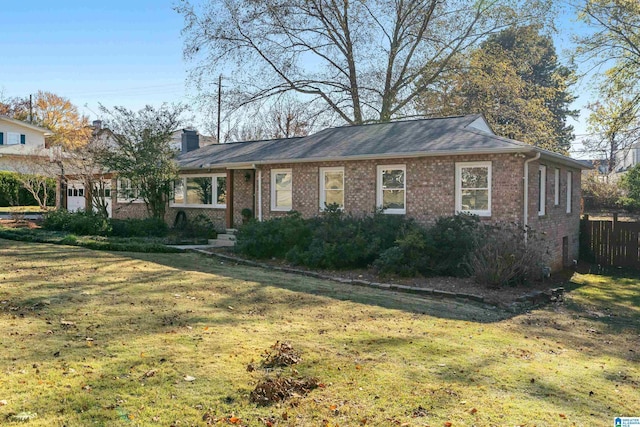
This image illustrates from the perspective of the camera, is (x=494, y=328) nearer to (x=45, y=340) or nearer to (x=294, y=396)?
(x=294, y=396)

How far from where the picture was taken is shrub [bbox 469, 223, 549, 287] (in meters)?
10.6

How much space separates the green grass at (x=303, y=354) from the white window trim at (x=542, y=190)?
15.0 feet

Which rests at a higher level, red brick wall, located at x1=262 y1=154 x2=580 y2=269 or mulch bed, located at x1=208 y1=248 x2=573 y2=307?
red brick wall, located at x1=262 y1=154 x2=580 y2=269

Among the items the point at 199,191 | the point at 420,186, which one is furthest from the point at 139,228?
the point at 420,186

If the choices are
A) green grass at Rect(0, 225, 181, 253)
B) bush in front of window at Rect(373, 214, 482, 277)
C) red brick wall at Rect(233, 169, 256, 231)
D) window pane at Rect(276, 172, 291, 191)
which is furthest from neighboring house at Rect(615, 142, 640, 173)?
green grass at Rect(0, 225, 181, 253)

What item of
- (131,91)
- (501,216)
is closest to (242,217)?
(501,216)

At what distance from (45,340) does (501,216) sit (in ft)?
35.1

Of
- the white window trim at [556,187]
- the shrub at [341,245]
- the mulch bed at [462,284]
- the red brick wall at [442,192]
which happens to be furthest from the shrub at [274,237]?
the white window trim at [556,187]

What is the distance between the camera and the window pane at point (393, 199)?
1455 centimetres

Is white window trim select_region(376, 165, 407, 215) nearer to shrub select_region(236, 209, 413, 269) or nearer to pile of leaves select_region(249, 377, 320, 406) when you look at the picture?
shrub select_region(236, 209, 413, 269)

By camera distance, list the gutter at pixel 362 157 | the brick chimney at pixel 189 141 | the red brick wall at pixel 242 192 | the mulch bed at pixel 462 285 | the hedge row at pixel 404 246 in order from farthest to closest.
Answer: the brick chimney at pixel 189 141
the red brick wall at pixel 242 192
the gutter at pixel 362 157
the hedge row at pixel 404 246
the mulch bed at pixel 462 285

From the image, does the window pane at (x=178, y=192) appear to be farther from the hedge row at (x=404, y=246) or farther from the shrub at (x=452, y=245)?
the shrub at (x=452, y=245)

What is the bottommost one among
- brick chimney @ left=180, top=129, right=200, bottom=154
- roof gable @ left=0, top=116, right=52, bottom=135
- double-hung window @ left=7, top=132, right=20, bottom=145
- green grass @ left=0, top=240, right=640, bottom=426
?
green grass @ left=0, top=240, right=640, bottom=426

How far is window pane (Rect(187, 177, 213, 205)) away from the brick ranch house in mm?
41
